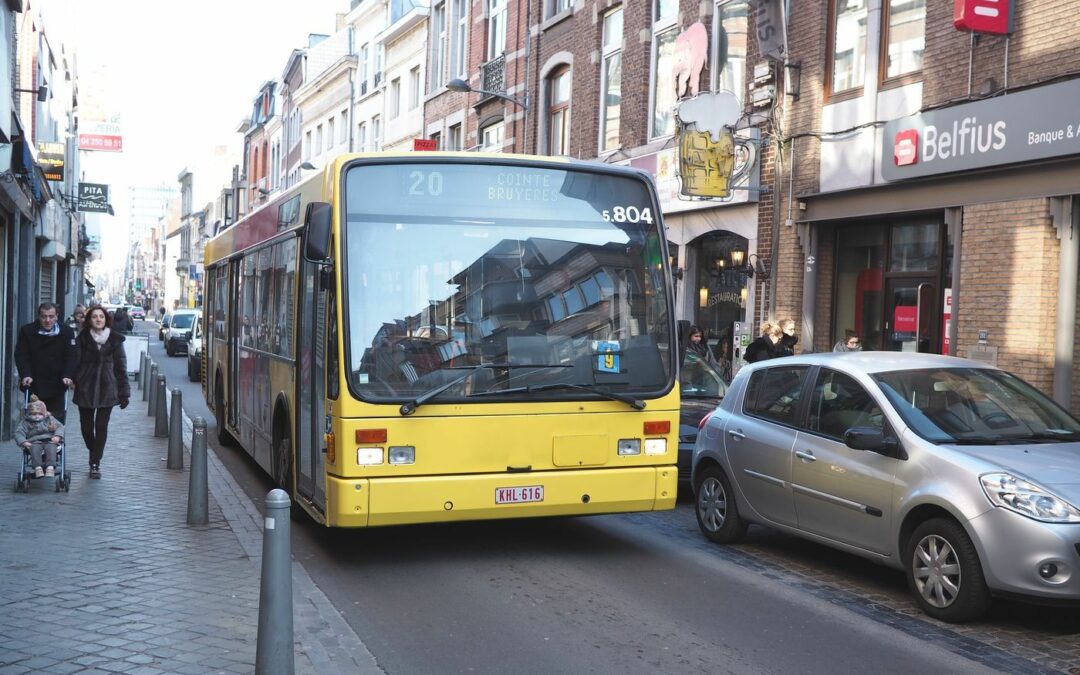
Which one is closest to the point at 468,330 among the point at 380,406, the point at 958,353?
the point at 380,406

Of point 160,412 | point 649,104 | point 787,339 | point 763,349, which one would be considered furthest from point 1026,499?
point 649,104

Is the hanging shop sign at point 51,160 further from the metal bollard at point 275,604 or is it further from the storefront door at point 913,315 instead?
the metal bollard at point 275,604

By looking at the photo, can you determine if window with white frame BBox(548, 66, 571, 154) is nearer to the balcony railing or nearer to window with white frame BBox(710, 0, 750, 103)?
the balcony railing

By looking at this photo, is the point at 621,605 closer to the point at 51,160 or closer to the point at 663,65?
the point at 663,65

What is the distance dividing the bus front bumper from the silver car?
2.83 feet

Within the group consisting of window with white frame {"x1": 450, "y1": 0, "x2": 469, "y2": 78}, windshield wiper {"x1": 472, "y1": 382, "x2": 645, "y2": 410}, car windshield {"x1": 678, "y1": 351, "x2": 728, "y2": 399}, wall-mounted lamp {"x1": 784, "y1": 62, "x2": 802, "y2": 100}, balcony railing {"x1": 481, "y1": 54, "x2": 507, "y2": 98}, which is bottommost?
car windshield {"x1": 678, "y1": 351, "x2": 728, "y2": 399}

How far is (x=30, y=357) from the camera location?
10.7m

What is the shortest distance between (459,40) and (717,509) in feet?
88.9

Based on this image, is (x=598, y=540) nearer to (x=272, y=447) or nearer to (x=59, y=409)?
(x=272, y=447)

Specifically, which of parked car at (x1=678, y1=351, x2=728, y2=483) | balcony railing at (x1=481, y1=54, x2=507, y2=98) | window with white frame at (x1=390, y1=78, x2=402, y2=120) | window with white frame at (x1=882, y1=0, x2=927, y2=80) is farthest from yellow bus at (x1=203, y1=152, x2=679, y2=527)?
window with white frame at (x1=390, y1=78, x2=402, y2=120)

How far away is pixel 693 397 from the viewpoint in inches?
494

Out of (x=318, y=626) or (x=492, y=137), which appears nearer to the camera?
(x=318, y=626)

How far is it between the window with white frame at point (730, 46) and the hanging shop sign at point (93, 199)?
21.5m

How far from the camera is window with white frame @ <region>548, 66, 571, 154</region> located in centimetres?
2580
